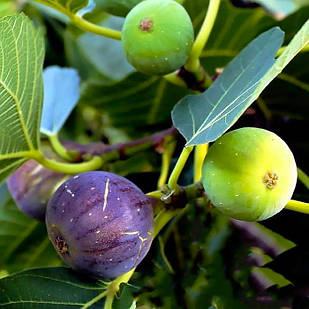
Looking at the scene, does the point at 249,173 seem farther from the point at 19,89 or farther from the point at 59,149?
the point at 59,149

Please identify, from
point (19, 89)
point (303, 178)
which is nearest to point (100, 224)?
point (19, 89)

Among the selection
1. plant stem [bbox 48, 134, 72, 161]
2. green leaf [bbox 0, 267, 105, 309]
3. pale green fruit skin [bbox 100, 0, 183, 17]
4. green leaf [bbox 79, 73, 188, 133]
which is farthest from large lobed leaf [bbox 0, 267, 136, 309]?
green leaf [bbox 79, 73, 188, 133]

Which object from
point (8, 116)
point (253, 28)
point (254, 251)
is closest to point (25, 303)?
point (8, 116)

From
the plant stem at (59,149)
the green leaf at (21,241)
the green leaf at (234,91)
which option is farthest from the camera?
the green leaf at (21,241)

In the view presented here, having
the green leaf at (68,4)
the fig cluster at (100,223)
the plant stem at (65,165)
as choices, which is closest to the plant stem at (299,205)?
the fig cluster at (100,223)

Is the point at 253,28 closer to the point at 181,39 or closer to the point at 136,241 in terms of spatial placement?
the point at 181,39

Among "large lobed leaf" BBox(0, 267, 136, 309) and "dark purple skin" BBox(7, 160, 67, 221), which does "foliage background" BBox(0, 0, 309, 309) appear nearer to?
"large lobed leaf" BBox(0, 267, 136, 309)

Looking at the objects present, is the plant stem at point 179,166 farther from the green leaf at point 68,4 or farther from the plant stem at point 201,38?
the green leaf at point 68,4
